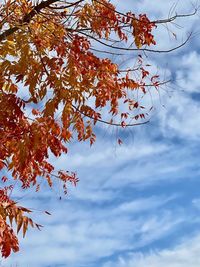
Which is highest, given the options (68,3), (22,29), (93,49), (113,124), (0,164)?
(68,3)

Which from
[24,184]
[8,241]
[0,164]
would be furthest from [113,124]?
[24,184]

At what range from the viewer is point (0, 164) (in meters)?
10.9

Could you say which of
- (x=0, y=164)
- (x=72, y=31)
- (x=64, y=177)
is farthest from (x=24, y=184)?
(x=72, y=31)

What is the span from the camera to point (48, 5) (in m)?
10.9

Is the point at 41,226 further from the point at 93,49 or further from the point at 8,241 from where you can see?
the point at 93,49

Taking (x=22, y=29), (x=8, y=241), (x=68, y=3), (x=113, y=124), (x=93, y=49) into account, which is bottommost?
(x=8, y=241)

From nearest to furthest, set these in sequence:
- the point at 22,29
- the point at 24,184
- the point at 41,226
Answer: the point at 41,226 < the point at 22,29 < the point at 24,184

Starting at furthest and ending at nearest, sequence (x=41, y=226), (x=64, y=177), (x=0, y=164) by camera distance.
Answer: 1. (x=64, y=177)
2. (x=0, y=164)
3. (x=41, y=226)

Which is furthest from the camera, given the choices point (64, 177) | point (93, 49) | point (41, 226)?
point (64, 177)

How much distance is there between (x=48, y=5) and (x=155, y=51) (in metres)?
2.38

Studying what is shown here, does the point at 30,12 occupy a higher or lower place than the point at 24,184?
higher

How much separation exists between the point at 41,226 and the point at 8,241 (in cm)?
68

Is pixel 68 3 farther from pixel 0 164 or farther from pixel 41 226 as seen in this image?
pixel 41 226

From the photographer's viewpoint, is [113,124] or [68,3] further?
[68,3]
